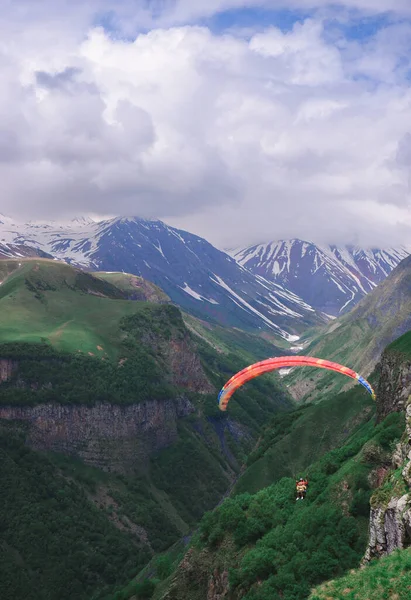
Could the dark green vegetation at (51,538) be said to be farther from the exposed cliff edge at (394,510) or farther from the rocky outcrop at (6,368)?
the exposed cliff edge at (394,510)

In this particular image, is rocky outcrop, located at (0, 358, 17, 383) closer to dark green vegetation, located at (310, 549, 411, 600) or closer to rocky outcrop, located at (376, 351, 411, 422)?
rocky outcrop, located at (376, 351, 411, 422)

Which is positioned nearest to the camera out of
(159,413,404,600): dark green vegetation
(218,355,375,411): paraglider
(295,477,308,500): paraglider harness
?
(159,413,404,600): dark green vegetation

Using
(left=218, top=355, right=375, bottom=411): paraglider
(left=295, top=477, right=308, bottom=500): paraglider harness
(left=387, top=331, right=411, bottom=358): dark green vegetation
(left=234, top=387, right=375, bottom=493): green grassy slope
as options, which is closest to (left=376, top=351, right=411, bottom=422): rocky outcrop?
(left=387, top=331, right=411, bottom=358): dark green vegetation

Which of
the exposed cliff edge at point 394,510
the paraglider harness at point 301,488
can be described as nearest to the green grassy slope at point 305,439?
the paraglider harness at point 301,488

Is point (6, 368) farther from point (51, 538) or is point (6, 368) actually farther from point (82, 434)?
point (51, 538)

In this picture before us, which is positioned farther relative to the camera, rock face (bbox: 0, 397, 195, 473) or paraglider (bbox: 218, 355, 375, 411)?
rock face (bbox: 0, 397, 195, 473)

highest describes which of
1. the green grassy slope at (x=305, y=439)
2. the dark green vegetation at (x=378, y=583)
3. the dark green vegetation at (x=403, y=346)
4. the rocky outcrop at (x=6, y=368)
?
the rocky outcrop at (x=6, y=368)
